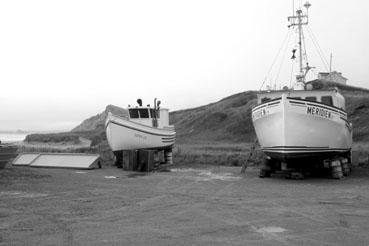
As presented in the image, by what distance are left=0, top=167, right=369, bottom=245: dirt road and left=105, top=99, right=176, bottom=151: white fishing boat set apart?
24.2 feet

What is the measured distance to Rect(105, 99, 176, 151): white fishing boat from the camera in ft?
77.1

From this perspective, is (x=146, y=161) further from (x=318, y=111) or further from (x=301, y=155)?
(x=318, y=111)

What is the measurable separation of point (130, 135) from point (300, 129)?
383 inches

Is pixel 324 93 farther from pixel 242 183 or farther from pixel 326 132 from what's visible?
pixel 242 183

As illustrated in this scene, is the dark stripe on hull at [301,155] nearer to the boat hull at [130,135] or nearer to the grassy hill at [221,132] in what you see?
the grassy hill at [221,132]

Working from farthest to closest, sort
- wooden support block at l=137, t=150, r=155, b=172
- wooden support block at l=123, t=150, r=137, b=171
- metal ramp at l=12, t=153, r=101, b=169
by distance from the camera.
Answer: metal ramp at l=12, t=153, r=101, b=169
wooden support block at l=123, t=150, r=137, b=171
wooden support block at l=137, t=150, r=155, b=172

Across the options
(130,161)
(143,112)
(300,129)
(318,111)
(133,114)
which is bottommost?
(130,161)

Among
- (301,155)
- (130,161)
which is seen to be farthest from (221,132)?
(301,155)

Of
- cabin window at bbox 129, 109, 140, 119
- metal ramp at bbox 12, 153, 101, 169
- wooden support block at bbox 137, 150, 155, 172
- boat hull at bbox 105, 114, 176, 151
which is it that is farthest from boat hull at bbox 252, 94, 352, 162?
cabin window at bbox 129, 109, 140, 119

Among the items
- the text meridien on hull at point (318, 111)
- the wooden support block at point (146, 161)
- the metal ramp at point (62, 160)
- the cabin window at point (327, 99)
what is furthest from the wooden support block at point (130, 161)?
the text meridien on hull at point (318, 111)

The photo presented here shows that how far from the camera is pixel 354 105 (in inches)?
1551

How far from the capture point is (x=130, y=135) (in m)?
23.5

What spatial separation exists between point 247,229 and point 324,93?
11887mm

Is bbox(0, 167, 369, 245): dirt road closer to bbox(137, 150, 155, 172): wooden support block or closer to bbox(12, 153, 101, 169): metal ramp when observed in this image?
bbox(137, 150, 155, 172): wooden support block
